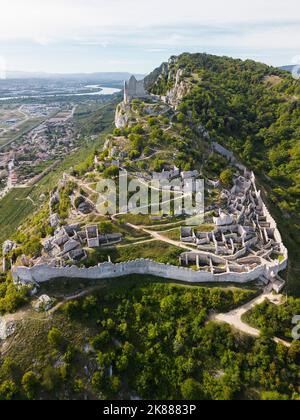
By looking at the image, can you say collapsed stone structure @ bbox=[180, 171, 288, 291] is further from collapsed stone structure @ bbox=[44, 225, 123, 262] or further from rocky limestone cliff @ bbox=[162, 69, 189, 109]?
rocky limestone cliff @ bbox=[162, 69, 189, 109]

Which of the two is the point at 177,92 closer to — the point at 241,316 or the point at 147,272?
the point at 147,272

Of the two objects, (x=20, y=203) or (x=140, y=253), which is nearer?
(x=140, y=253)

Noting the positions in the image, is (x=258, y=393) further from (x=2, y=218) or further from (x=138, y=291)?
(x=2, y=218)

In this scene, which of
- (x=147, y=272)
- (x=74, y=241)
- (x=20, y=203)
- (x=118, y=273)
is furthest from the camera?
(x=20, y=203)

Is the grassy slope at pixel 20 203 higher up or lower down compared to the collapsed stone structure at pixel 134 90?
lower down

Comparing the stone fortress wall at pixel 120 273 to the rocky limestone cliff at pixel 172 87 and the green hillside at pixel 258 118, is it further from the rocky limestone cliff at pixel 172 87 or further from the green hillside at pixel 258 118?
the rocky limestone cliff at pixel 172 87

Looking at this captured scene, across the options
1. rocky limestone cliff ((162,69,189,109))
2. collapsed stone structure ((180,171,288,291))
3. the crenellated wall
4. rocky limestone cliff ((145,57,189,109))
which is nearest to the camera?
the crenellated wall

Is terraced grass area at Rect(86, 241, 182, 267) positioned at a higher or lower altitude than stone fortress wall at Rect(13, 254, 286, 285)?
higher

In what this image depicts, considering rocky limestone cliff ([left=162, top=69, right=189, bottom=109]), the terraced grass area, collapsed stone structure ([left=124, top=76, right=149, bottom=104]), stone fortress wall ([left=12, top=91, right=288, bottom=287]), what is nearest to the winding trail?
stone fortress wall ([left=12, top=91, right=288, bottom=287])

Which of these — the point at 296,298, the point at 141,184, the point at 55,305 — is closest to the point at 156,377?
the point at 55,305

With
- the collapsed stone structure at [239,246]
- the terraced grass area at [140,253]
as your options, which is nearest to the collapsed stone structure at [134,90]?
the collapsed stone structure at [239,246]

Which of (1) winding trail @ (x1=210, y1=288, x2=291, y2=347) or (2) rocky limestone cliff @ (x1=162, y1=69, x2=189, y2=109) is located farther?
(2) rocky limestone cliff @ (x1=162, y1=69, x2=189, y2=109)

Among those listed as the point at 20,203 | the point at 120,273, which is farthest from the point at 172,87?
the point at 120,273
